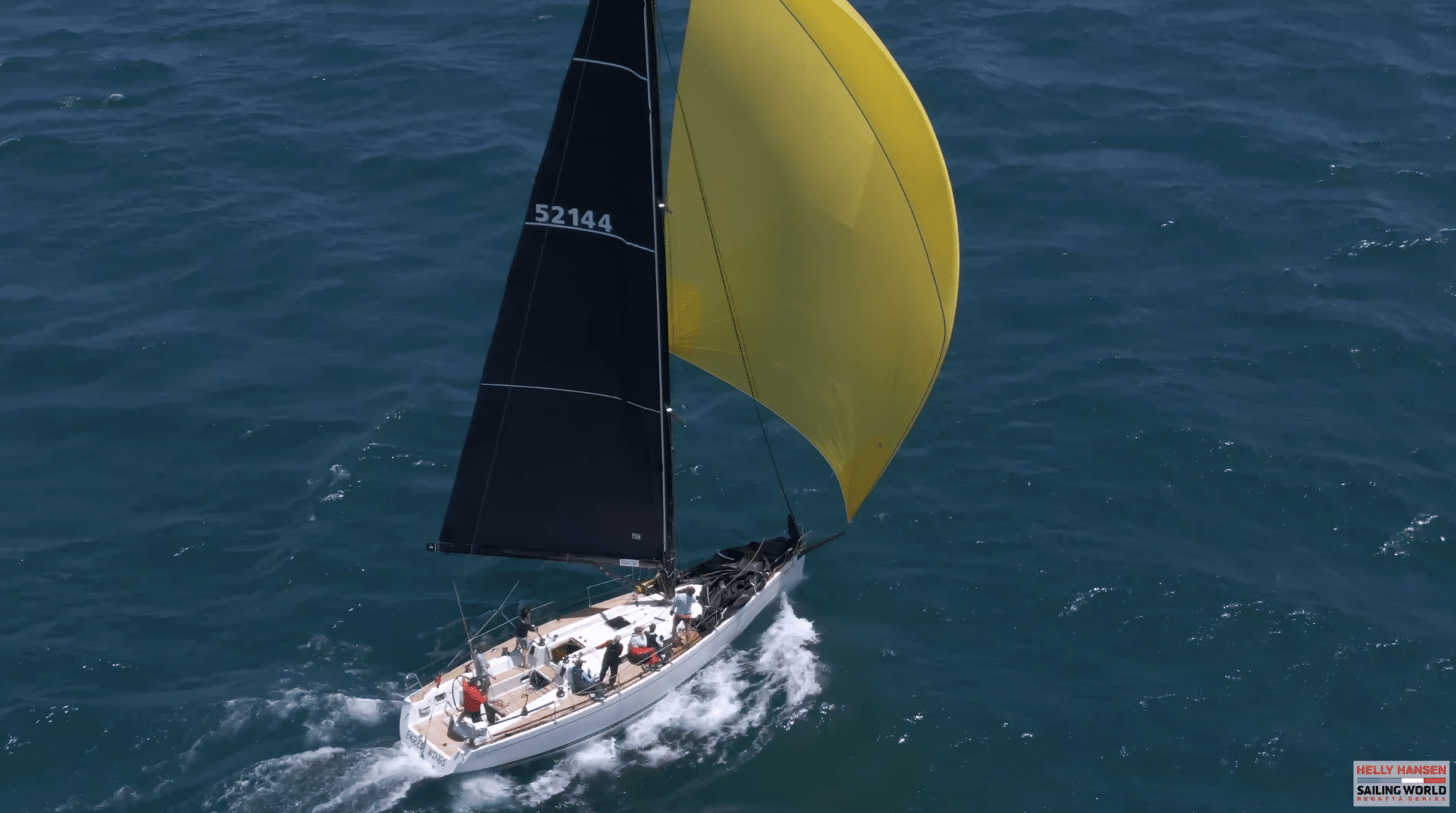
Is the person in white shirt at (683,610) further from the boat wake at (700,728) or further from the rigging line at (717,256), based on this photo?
the rigging line at (717,256)

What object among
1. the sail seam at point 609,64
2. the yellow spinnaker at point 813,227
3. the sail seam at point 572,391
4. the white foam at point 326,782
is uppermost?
the sail seam at point 609,64

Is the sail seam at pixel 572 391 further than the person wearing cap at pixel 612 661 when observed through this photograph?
No

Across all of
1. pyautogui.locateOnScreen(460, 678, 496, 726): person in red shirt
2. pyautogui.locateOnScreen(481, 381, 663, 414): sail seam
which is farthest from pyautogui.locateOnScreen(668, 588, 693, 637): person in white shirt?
pyautogui.locateOnScreen(481, 381, 663, 414): sail seam

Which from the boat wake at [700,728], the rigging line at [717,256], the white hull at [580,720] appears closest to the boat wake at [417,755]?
the boat wake at [700,728]

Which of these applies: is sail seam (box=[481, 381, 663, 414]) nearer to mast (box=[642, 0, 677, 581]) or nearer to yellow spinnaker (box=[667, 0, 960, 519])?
mast (box=[642, 0, 677, 581])

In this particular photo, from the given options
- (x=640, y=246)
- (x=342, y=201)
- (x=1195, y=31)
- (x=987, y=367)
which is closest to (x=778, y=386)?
(x=640, y=246)

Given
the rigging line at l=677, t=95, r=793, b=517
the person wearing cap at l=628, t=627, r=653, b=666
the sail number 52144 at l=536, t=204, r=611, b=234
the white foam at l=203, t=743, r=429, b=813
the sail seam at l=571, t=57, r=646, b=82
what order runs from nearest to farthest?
the sail seam at l=571, t=57, r=646, b=82 < the sail number 52144 at l=536, t=204, r=611, b=234 < the rigging line at l=677, t=95, r=793, b=517 < the white foam at l=203, t=743, r=429, b=813 < the person wearing cap at l=628, t=627, r=653, b=666

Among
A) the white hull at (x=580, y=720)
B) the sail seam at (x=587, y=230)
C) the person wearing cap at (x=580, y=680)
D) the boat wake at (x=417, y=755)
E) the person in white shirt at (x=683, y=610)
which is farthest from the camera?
the person in white shirt at (x=683, y=610)
